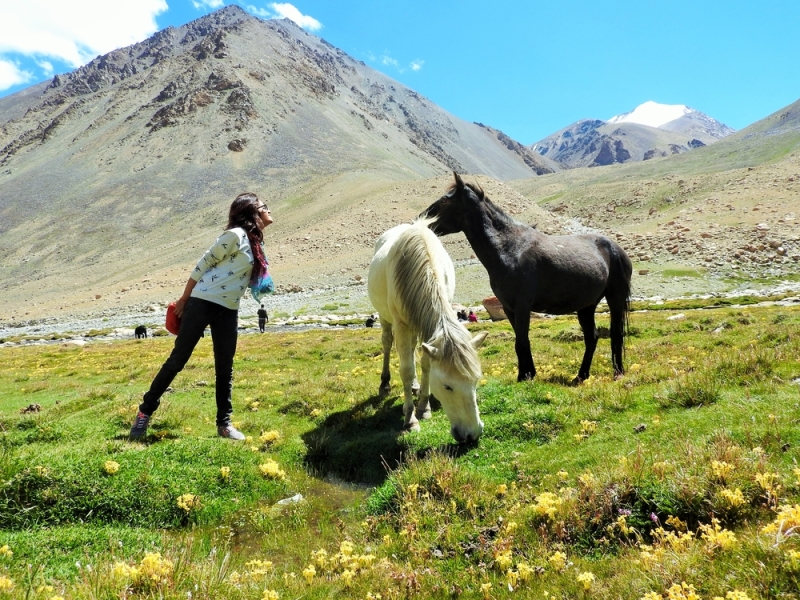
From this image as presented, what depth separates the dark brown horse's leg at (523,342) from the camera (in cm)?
815

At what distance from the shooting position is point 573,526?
13.1 ft

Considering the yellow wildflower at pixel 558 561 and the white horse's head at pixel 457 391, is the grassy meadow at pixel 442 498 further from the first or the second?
the white horse's head at pixel 457 391

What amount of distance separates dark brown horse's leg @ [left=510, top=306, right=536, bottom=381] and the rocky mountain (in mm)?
50360

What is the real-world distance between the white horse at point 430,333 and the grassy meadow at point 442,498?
52 cm

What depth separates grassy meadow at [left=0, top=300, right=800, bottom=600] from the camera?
3379 millimetres

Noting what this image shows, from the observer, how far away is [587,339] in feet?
30.7

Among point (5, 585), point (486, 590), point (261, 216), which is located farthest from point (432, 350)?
point (5, 585)

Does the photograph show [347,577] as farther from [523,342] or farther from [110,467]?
[523,342]

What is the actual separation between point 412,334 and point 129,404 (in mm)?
5799

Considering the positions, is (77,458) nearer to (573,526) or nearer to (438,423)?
(438,423)

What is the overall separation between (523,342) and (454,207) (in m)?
2.93

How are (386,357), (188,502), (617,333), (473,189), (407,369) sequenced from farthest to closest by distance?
(386,357) → (617,333) → (473,189) → (407,369) → (188,502)

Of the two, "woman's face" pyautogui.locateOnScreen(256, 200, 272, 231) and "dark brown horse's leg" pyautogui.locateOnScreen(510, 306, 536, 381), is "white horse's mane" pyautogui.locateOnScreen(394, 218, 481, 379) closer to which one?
"dark brown horse's leg" pyautogui.locateOnScreen(510, 306, 536, 381)

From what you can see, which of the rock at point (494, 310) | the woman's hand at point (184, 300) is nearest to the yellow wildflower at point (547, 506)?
the woman's hand at point (184, 300)
